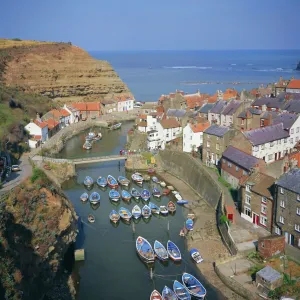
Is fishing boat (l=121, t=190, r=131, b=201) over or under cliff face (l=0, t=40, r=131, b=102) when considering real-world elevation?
under

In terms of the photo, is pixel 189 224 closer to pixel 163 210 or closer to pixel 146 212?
pixel 163 210

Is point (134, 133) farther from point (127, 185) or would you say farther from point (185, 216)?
point (185, 216)

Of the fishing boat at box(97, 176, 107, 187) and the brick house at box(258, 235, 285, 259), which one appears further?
the fishing boat at box(97, 176, 107, 187)

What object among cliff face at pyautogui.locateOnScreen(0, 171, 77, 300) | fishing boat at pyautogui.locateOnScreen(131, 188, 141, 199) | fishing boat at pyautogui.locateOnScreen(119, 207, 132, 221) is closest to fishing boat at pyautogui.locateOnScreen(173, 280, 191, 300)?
cliff face at pyautogui.locateOnScreen(0, 171, 77, 300)

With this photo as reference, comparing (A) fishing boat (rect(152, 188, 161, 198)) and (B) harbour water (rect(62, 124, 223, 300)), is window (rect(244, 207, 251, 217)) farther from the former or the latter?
(A) fishing boat (rect(152, 188, 161, 198))

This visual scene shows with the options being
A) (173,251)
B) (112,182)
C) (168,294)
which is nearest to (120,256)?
(173,251)

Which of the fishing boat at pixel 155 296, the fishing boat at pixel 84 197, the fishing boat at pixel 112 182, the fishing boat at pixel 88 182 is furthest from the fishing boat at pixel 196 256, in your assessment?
the fishing boat at pixel 88 182
